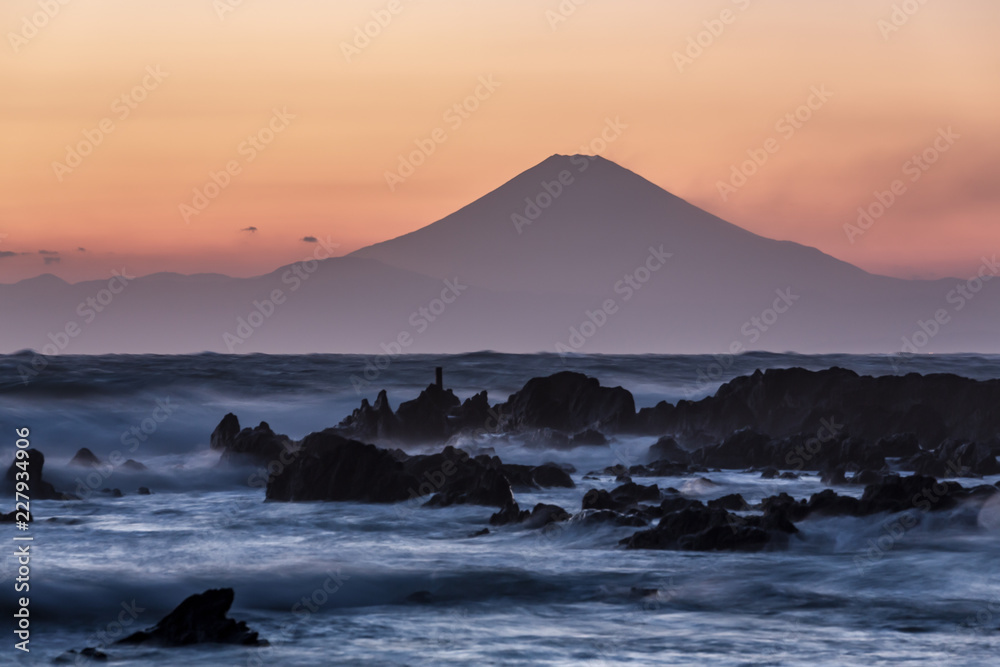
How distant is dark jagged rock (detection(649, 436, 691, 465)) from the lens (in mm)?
33094

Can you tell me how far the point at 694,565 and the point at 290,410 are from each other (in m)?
39.1

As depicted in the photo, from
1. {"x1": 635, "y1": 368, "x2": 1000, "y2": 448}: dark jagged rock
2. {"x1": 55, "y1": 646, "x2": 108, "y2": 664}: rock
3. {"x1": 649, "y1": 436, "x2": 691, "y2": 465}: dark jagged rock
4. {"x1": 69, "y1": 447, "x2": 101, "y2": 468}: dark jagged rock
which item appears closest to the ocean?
{"x1": 55, "y1": 646, "x2": 108, "y2": 664}: rock

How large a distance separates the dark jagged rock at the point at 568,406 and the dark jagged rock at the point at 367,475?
37.8ft

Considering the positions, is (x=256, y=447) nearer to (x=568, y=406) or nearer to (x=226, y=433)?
(x=226, y=433)

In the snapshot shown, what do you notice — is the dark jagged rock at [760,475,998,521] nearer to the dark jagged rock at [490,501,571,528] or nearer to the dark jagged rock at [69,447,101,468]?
the dark jagged rock at [490,501,571,528]

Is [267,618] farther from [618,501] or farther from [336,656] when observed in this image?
[618,501]

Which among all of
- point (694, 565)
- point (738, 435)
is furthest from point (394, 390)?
point (694, 565)

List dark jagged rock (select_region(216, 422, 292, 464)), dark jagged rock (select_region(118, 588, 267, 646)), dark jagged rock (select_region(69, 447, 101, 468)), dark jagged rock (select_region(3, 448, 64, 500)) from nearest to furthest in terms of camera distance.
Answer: dark jagged rock (select_region(118, 588, 267, 646)), dark jagged rock (select_region(3, 448, 64, 500)), dark jagged rock (select_region(216, 422, 292, 464)), dark jagged rock (select_region(69, 447, 101, 468))

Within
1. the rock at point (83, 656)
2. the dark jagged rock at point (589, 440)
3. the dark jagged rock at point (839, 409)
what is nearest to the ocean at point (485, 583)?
the rock at point (83, 656)

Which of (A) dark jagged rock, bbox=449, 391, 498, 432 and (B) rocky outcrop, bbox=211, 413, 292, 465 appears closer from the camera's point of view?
(B) rocky outcrop, bbox=211, 413, 292, 465

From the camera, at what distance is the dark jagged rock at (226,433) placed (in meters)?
32.2

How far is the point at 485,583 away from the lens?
17.1 meters

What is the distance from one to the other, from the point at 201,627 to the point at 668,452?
71.2ft

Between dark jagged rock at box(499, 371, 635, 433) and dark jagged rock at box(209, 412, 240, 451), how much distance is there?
8.95 metres
